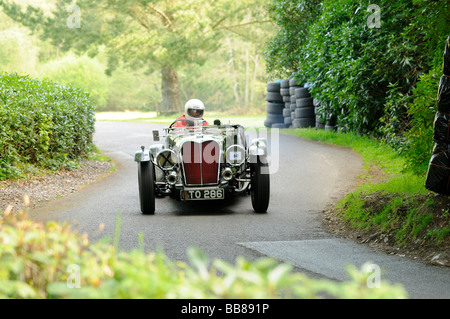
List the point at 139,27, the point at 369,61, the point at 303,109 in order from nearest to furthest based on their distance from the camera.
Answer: the point at 369,61 < the point at 303,109 < the point at 139,27

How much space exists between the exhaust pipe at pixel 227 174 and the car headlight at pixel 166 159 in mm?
831

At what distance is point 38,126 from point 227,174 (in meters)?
5.58

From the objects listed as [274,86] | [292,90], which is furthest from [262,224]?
[274,86]

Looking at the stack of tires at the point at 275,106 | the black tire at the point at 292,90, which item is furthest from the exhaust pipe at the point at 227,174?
the stack of tires at the point at 275,106

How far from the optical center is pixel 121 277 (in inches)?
112

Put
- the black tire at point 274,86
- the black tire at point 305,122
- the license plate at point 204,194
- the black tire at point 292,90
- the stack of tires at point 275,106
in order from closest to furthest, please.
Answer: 1. the license plate at point 204,194
2. the black tire at point 305,122
3. the black tire at point 292,90
4. the black tire at point 274,86
5. the stack of tires at point 275,106

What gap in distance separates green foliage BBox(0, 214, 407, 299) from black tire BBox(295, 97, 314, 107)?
73.3ft

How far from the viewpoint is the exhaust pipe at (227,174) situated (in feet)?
31.7

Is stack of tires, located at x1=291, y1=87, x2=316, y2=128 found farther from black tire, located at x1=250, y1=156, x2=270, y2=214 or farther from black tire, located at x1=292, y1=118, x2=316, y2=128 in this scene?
black tire, located at x1=250, y1=156, x2=270, y2=214

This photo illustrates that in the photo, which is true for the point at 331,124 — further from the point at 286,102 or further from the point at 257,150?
the point at 257,150

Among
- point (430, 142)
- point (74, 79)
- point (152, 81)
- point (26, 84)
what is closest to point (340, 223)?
point (430, 142)

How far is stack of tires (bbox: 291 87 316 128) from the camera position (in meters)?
25.0

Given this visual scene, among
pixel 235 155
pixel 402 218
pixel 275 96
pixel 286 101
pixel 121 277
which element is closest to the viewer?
pixel 121 277

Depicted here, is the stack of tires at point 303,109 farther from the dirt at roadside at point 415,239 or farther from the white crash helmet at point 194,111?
the dirt at roadside at point 415,239
